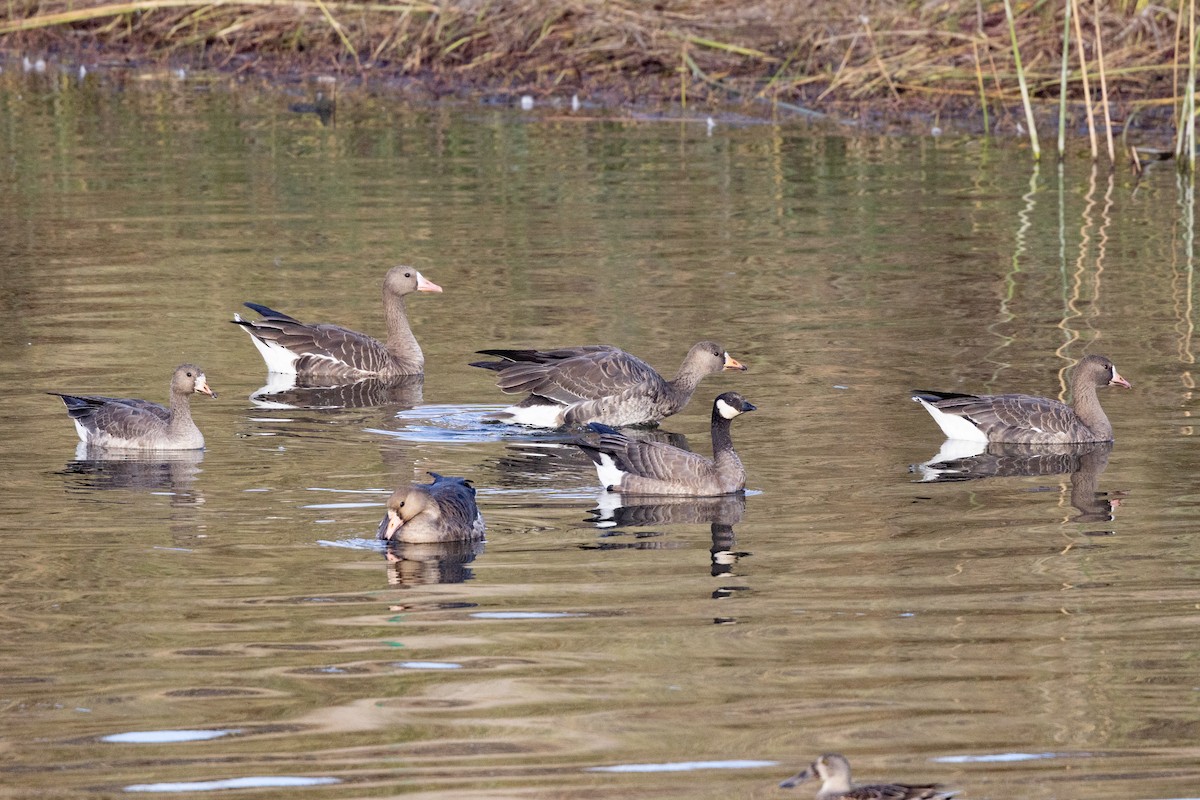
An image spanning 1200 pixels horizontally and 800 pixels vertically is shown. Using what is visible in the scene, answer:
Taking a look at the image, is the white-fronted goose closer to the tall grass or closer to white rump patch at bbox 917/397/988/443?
white rump patch at bbox 917/397/988/443

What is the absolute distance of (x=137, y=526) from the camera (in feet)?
33.4

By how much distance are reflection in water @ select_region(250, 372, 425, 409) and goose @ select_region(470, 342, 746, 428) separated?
0.87m

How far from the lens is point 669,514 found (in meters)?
10.9

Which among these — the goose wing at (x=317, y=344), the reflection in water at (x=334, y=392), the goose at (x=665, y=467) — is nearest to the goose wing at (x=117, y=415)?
the reflection in water at (x=334, y=392)

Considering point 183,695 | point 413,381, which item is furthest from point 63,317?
point 183,695

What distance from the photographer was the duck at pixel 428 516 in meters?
9.76

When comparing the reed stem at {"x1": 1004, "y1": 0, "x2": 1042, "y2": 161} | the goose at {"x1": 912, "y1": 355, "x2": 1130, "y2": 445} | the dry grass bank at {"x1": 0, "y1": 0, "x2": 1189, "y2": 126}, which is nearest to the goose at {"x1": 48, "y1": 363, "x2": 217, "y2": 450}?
the goose at {"x1": 912, "y1": 355, "x2": 1130, "y2": 445}

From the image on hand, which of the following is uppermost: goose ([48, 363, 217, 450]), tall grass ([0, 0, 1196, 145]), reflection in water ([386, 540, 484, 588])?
tall grass ([0, 0, 1196, 145])

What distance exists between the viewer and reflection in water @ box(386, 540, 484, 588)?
30.5 feet

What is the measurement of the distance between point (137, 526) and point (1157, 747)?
17.7 feet

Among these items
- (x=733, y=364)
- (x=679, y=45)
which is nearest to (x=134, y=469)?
(x=733, y=364)

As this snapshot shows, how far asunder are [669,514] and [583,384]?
8.46 ft

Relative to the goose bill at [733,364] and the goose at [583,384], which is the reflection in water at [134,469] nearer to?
the goose at [583,384]

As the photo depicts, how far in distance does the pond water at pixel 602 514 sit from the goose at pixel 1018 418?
228 mm
